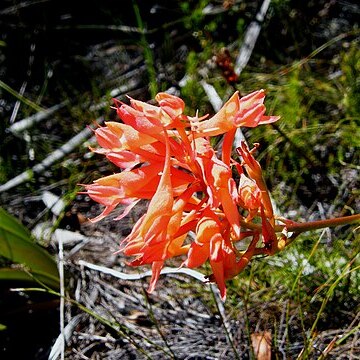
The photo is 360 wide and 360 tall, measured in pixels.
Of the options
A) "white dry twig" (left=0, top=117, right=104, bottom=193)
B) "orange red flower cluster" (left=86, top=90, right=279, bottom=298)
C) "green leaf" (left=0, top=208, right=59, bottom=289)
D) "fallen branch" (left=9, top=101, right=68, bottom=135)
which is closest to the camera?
"orange red flower cluster" (left=86, top=90, right=279, bottom=298)

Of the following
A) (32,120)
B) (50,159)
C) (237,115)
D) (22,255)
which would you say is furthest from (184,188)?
(32,120)

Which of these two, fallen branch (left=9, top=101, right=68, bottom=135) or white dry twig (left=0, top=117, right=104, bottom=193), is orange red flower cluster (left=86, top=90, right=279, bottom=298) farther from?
fallen branch (left=9, top=101, right=68, bottom=135)

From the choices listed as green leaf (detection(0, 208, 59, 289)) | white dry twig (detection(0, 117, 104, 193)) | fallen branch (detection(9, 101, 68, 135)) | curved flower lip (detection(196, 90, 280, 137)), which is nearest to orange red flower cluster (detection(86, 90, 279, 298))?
curved flower lip (detection(196, 90, 280, 137))

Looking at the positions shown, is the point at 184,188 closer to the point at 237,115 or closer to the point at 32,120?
the point at 237,115

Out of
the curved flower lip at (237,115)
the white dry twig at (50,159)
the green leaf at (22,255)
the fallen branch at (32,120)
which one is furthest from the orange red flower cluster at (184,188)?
the fallen branch at (32,120)

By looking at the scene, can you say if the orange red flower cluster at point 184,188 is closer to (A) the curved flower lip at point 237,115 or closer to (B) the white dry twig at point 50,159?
(A) the curved flower lip at point 237,115

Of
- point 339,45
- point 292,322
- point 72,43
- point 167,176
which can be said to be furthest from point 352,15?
point 167,176
